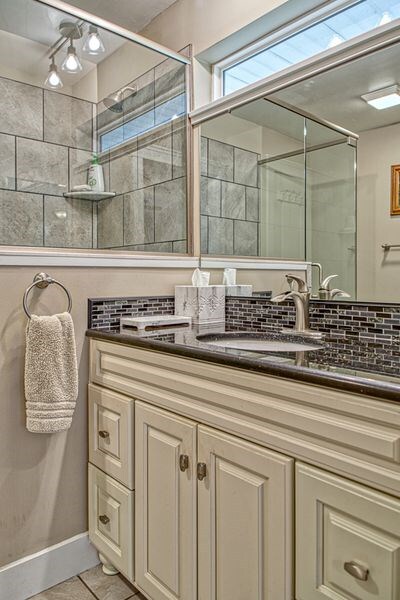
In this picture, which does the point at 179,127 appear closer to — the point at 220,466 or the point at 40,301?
the point at 40,301

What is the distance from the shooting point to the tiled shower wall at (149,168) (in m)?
2.00

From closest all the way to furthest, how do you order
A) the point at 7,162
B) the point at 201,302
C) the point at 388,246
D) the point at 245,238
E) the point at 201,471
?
the point at 201,471 → the point at 388,246 → the point at 201,302 → the point at 245,238 → the point at 7,162

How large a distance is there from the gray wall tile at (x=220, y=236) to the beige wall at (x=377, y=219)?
0.64m

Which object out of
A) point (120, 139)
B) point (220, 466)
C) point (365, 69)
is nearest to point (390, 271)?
point (365, 69)

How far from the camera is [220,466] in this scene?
42.1 inches

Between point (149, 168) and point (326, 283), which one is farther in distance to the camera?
point (149, 168)

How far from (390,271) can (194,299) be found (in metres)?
0.74

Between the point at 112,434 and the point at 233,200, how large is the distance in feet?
3.56

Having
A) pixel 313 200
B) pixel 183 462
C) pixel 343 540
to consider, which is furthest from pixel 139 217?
pixel 343 540

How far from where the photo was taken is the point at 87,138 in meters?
2.38

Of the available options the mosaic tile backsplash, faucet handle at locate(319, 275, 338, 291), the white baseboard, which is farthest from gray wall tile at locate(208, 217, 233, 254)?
the white baseboard

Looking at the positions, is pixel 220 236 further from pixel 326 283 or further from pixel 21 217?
pixel 21 217

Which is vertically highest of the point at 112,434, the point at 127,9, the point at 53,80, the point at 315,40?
the point at 127,9

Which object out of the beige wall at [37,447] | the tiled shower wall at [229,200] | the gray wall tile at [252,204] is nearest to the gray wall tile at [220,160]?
the tiled shower wall at [229,200]
